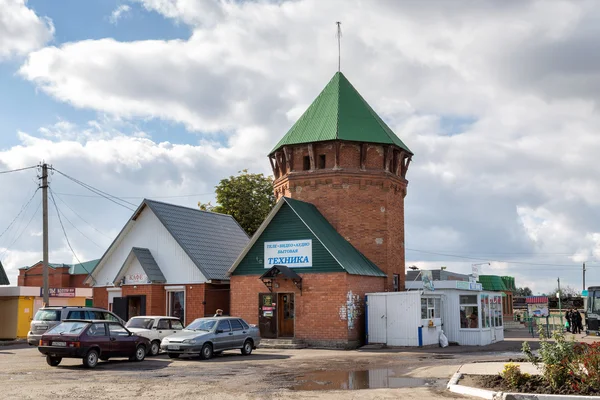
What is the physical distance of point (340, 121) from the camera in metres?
34.7

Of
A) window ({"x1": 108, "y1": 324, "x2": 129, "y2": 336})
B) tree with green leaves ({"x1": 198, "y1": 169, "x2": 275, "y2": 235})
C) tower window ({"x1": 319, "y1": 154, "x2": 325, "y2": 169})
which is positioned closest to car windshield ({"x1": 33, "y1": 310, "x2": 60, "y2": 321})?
window ({"x1": 108, "y1": 324, "x2": 129, "y2": 336})

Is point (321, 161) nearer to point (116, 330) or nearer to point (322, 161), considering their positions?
point (322, 161)

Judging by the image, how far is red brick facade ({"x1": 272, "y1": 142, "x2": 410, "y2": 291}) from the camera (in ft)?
110

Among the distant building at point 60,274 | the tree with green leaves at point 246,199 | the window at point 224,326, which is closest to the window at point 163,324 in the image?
the window at point 224,326

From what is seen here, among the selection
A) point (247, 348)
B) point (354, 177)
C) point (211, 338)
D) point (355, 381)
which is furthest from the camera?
point (354, 177)

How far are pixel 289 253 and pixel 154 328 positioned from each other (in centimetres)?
794

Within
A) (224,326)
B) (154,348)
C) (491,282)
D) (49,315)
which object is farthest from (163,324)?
(491,282)

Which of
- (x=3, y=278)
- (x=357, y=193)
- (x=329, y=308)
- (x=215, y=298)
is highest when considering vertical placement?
(x=357, y=193)

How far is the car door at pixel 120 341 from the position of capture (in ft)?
67.7

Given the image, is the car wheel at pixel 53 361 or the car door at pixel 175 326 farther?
the car door at pixel 175 326

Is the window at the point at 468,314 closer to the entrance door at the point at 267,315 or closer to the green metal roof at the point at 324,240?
the green metal roof at the point at 324,240

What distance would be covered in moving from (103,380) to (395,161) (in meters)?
22.6

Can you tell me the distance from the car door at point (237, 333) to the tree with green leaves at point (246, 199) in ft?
84.5

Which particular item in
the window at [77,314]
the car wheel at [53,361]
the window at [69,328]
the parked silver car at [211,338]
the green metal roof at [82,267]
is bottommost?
the car wheel at [53,361]
